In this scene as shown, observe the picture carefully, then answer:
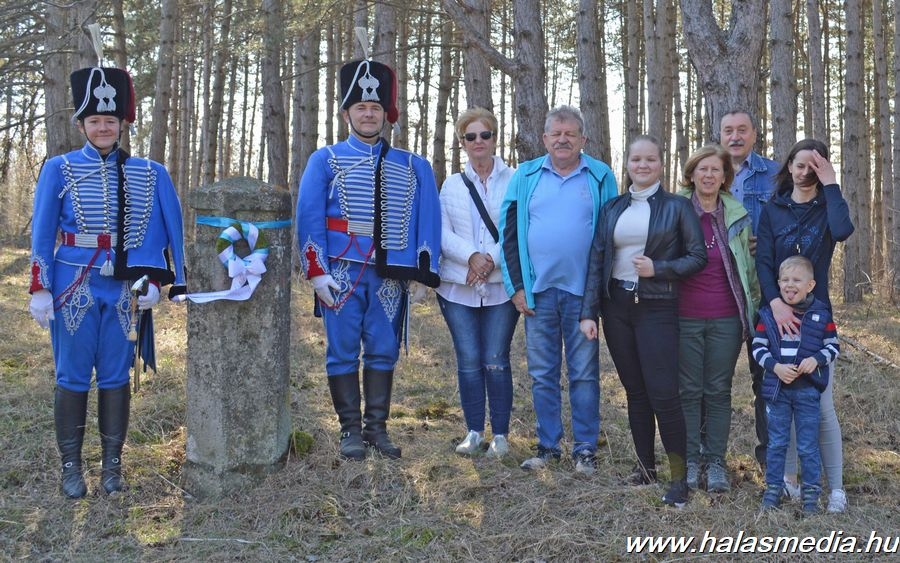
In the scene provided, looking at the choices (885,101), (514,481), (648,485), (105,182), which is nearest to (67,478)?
(105,182)

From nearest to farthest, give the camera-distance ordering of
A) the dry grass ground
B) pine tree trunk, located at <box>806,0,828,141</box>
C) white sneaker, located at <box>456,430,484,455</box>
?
the dry grass ground < white sneaker, located at <box>456,430,484,455</box> < pine tree trunk, located at <box>806,0,828,141</box>

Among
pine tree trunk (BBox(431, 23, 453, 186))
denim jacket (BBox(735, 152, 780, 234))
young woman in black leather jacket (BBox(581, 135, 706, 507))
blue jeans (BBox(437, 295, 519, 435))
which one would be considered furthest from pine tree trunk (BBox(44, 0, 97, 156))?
denim jacket (BBox(735, 152, 780, 234))

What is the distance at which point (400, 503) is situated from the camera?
163 inches

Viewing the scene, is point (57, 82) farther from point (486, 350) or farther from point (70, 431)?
point (486, 350)

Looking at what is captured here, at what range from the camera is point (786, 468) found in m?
4.23

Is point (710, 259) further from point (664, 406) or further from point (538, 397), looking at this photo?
point (538, 397)

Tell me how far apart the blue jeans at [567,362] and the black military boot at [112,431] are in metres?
2.35

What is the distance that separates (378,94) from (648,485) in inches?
108

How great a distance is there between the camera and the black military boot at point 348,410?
15.4 ft

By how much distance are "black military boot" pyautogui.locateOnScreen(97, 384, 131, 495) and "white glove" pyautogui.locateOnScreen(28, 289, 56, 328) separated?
518mm

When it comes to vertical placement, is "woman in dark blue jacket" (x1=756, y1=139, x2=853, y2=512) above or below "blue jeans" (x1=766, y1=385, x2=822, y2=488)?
above

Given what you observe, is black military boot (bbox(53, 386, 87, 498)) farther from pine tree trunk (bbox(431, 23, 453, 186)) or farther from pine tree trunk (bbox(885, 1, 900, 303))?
pine tree trunk (bbox(885, 1, 900, 303))

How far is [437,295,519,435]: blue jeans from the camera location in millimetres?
4941

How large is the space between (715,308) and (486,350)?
1.43 m
